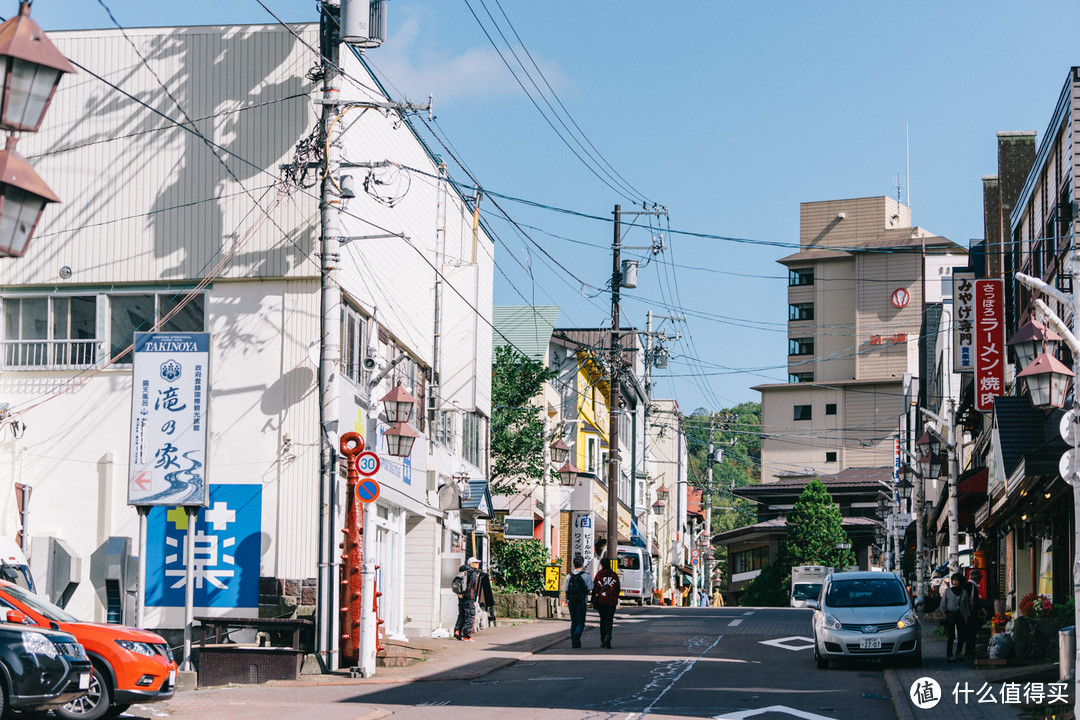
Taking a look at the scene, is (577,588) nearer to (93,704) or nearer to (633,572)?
(93,704)

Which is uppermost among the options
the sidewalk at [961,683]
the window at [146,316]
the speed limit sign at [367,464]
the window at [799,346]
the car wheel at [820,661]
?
the window at [799,346]

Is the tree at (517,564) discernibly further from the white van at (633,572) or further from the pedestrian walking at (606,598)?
the pedestrian walking at (606,598)

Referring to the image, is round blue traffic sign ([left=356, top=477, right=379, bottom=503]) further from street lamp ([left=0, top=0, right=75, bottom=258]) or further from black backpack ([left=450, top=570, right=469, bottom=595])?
street lamp ([left=0, top=0, right=75, bottom=258])

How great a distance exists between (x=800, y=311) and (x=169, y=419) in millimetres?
78396

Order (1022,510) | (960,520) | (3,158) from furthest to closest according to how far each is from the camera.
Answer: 1. (960,520)
2. (1022,510)
3. (3,158)

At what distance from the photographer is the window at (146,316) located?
77.6 ft

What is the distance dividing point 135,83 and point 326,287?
6385 millimetres

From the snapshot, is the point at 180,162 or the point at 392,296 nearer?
the point at 180,162

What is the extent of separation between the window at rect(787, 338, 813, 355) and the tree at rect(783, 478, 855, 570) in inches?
888

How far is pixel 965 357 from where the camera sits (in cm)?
3381

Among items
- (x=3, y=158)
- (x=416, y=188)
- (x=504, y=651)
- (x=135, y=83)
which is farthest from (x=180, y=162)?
(x=3, y=158)

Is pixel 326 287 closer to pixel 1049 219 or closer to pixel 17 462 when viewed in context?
pixel 17 462

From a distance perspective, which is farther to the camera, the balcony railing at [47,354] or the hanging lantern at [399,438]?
the balcony railing at [47,354]

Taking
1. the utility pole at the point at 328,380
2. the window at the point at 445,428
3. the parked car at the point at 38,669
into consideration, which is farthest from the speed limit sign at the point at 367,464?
the window at the point at 445,428
